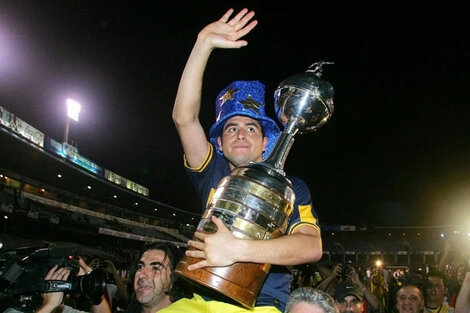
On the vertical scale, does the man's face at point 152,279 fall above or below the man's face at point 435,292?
above

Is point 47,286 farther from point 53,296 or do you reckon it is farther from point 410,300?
point 410,300

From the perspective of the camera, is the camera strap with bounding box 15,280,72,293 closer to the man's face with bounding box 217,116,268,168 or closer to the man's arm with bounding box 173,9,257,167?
the man's arm with bounding box 173,9,257,167

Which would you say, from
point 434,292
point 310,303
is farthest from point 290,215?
point 434,292

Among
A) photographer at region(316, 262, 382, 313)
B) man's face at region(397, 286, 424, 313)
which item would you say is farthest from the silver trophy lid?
photographer at region(316, 262, 382, 313)

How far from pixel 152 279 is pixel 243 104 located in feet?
7.11

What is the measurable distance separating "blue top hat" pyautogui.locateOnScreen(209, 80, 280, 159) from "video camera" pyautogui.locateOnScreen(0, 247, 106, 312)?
144 cm

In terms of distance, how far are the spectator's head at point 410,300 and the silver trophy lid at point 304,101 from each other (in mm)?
3736

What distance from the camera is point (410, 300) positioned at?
521 centimetres

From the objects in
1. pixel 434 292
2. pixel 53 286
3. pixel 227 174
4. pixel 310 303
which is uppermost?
pixel 227 174

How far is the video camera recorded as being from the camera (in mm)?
2608

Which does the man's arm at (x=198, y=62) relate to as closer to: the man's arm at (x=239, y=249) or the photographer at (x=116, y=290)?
the man's arm at (x=239, y=249)

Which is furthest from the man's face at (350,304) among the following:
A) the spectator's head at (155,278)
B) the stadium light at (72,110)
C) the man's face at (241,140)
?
the stadium light at (72,110)

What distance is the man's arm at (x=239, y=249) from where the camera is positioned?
73.5 inches

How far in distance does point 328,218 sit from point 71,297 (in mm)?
54854
